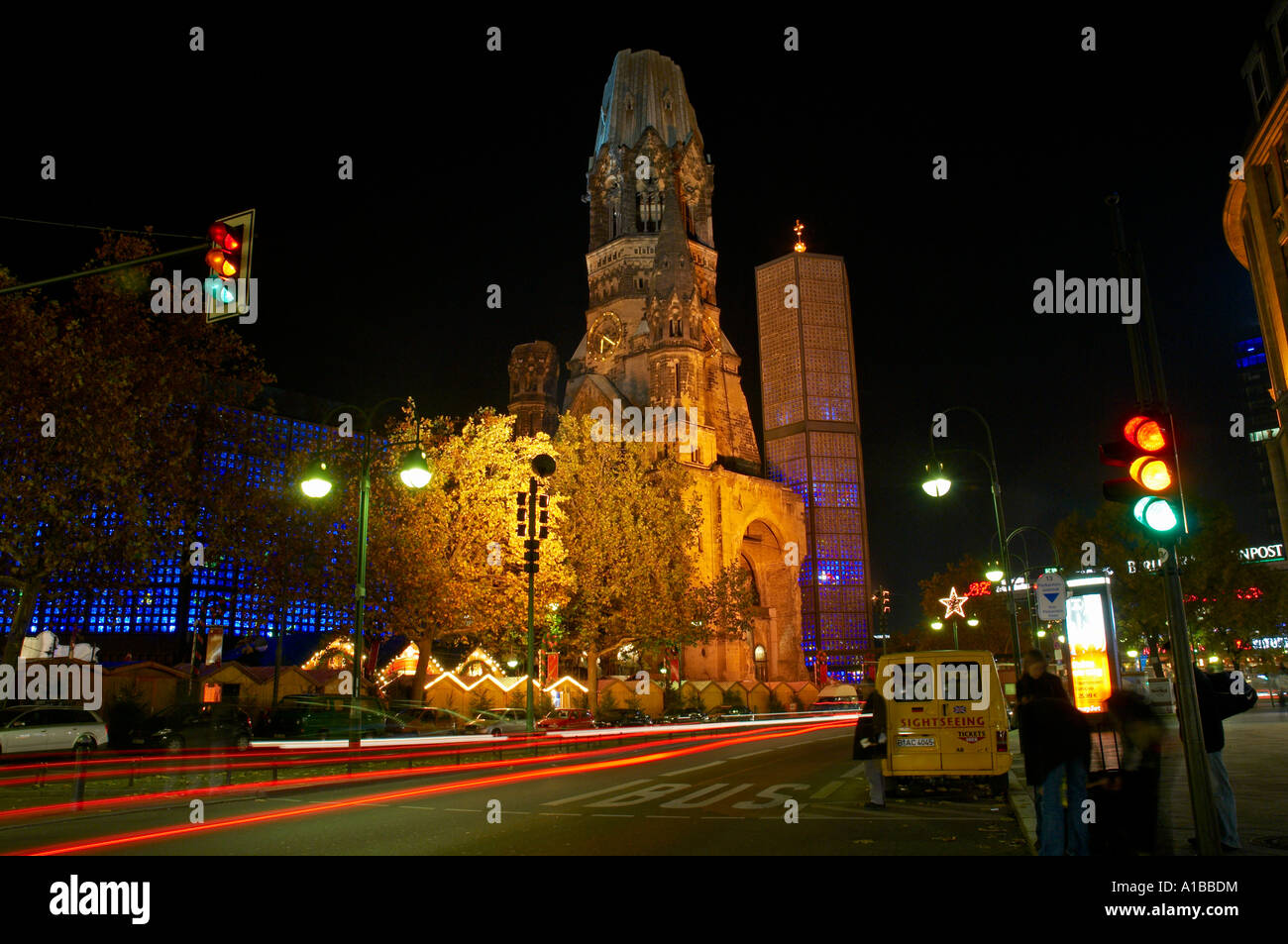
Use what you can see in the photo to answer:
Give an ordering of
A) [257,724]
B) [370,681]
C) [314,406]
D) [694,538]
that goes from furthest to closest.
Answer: [314,406] < [694,538] < [370,681] < [257,724]

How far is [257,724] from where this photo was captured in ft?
98.6

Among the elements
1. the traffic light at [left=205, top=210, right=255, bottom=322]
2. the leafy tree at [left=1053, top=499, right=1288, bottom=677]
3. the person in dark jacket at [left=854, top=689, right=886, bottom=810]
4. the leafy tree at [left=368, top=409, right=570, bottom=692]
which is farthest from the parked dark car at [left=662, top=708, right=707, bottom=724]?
the traffic light at [left=205, top=210, right=255, bottom=322]

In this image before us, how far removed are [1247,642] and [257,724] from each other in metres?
53.2

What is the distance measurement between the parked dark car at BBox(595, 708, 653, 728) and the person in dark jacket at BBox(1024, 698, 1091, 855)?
31.7 m

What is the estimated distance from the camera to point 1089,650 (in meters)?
19.5

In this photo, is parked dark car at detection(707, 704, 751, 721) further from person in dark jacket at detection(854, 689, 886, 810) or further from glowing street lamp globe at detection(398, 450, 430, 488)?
person in dark jacket at detection(854, 689, 886, 810)

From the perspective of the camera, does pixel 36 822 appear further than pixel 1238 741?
No

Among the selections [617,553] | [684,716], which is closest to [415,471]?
[617,553]

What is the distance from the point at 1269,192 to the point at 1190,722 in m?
26.9

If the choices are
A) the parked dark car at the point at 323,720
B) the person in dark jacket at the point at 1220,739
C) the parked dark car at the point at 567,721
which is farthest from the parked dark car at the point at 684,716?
the person in dark jacket at the point at 1220,739

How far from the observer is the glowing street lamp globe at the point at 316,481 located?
16.3 m

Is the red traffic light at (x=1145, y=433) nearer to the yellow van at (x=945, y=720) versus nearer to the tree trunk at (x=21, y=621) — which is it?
the yellow van at (x=945, y=720)
